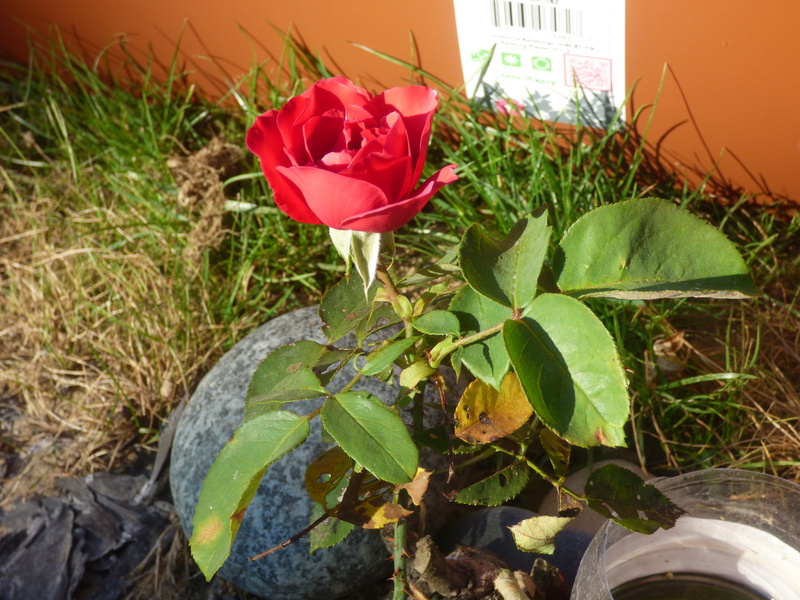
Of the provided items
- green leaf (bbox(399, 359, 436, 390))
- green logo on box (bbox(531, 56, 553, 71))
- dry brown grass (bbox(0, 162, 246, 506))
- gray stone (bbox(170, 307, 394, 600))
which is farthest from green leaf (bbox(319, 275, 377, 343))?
dry brown grass (bbox(0, 162, 246, 506))

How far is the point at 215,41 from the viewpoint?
1697 millimetres

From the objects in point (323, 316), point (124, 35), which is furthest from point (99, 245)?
point (323, 316)

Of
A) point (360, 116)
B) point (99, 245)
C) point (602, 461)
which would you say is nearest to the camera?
point (360, 116)

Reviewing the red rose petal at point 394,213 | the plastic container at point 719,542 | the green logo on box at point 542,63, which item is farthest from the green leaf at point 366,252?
the green logo on box at point 542,63

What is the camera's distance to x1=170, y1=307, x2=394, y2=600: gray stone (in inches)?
45.3

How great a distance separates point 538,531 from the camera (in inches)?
31.2

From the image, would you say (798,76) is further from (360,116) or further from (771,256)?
(360,116)

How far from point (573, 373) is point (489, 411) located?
136 millimetres

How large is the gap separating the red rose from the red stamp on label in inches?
27.7

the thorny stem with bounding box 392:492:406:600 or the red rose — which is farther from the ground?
the red rose

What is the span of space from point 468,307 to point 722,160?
0.85 metres

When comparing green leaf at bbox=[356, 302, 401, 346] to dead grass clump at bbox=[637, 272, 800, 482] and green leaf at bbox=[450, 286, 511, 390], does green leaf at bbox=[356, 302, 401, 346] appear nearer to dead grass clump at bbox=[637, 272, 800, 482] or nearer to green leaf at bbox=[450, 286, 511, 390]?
green leaf at bbox=[450, 286, 511, 390]

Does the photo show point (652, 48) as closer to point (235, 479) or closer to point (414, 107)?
point (414, 107)

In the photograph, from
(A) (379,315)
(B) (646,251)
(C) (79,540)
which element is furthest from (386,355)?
(C) (79,540)
